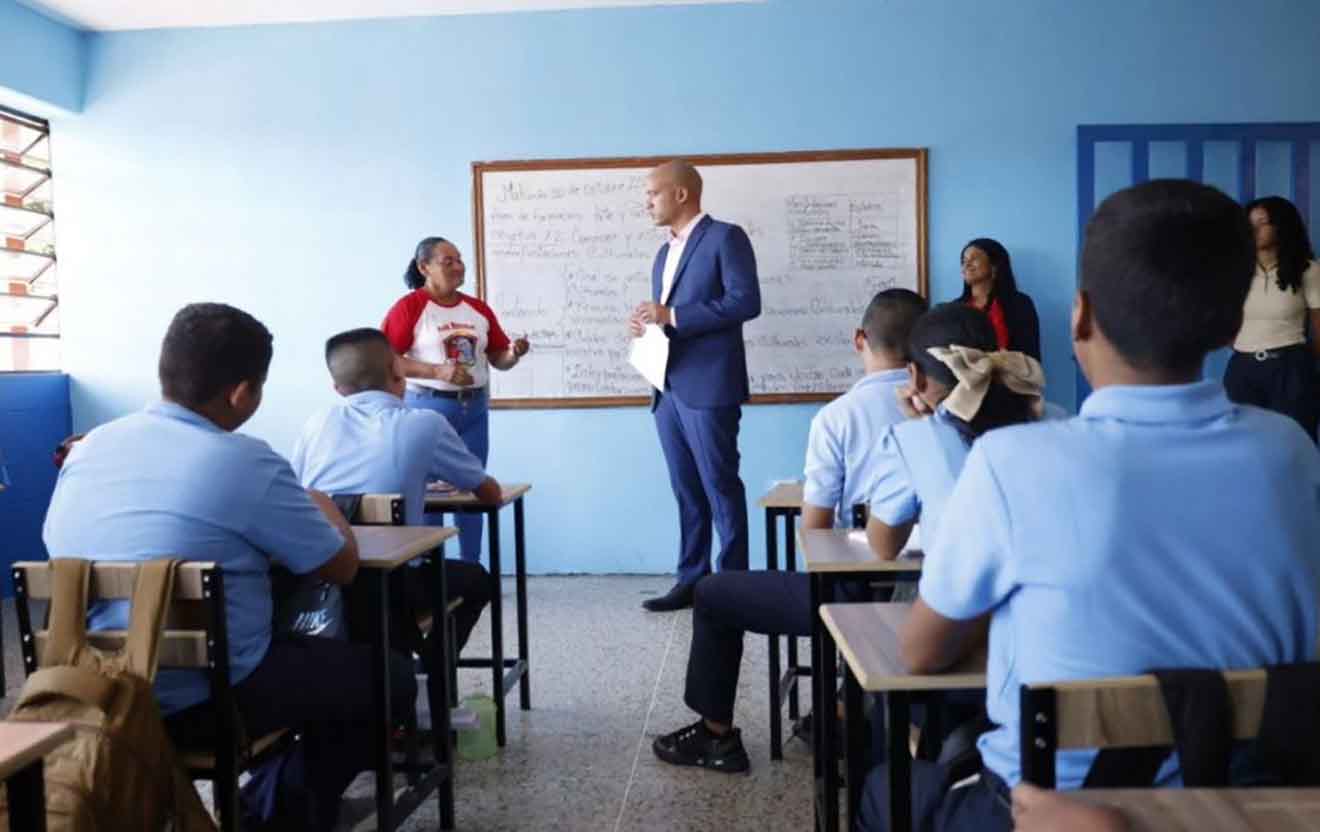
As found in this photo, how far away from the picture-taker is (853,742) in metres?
1.88

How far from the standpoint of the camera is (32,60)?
5090 mm

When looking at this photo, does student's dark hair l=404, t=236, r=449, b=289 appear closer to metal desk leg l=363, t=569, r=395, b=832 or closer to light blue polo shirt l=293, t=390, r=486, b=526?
light blue polo shirt l=293, t=390, r=486, b=526

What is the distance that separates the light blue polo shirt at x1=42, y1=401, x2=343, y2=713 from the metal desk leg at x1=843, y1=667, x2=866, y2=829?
0.96 meters

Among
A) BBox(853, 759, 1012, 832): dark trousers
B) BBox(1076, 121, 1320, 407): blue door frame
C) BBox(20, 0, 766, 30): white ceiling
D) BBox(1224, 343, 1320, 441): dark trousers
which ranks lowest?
BBox(853, 759, 1012, 832): dark trousers

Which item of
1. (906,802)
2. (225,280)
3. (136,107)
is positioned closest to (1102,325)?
(906,802)

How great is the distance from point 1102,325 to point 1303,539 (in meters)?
0.29

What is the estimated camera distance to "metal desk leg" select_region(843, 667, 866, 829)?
1.83 meters

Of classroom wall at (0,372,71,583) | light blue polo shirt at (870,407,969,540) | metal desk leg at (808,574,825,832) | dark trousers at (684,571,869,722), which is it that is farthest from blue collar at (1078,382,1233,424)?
classroom wall at (0,372,71,583)

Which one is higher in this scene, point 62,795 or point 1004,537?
point 1004,537

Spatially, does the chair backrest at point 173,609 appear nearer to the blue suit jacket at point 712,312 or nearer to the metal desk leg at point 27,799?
the metal desk leg at point 27,799

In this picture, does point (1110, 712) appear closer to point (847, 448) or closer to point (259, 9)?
point (847, 448)

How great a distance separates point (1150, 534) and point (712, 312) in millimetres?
3275

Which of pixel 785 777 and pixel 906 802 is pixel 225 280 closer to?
pixel 785 777

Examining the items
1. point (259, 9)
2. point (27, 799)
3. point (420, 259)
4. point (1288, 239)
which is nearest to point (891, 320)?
point (27, 799)
